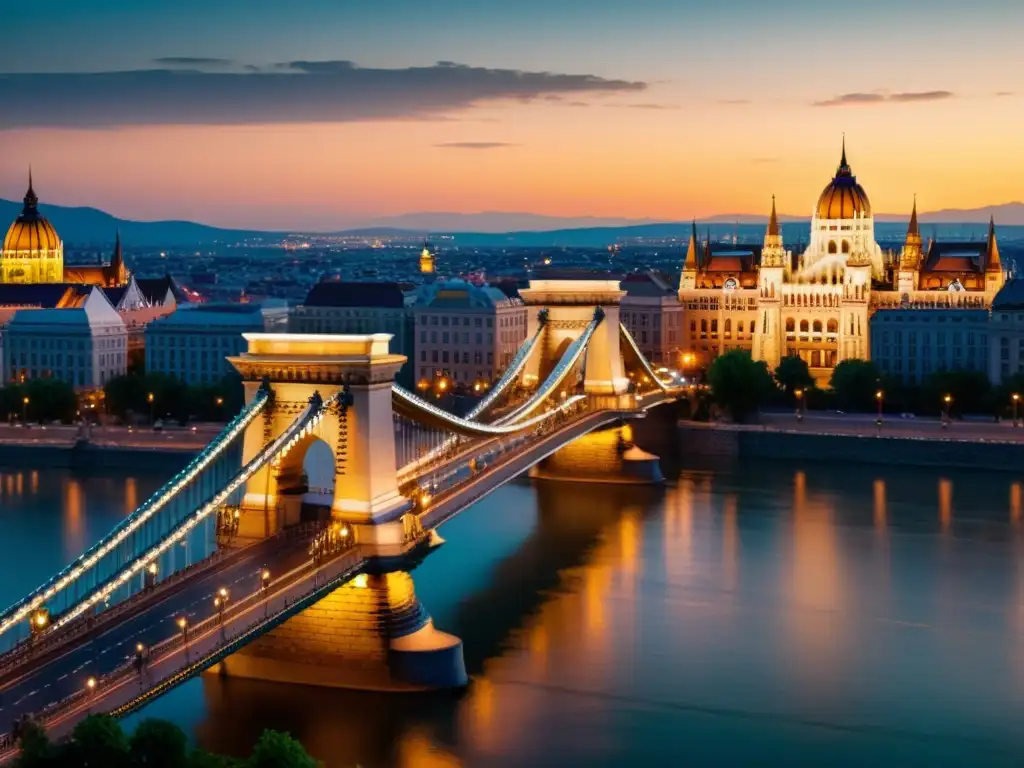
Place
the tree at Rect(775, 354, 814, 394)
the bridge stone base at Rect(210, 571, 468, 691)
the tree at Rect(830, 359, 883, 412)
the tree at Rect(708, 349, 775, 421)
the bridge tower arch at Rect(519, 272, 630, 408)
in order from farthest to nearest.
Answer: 1. the tree at Rect(775, 354, 814, 394)
2. the tree at Rect(830, 359, 883, 412)
3. the tree at Rect(708, 349, 775, 421)
4. the bridge tower arch at Rect(519, 272, 630, 408)
5. the bridge stone base at Rect(210, 571, 468, 691)

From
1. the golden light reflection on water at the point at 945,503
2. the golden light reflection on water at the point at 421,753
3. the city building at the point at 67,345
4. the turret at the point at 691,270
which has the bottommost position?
the golden light reflection on water at the point at 421,753

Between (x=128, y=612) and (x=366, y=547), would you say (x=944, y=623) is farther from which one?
(x=128, y=612)

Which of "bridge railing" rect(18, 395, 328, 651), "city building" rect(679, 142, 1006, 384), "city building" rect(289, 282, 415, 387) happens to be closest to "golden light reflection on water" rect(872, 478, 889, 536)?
"bridge railing" rect(18, 395, 328, 651)

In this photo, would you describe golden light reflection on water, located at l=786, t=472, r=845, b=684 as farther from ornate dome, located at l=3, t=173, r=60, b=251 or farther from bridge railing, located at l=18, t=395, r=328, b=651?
ornate dome, located at l=3, t=173, r=60, b=251

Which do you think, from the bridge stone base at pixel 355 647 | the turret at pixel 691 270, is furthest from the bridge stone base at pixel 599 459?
the turret at pixel 691 270

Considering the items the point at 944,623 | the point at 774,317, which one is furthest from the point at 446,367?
the point at 944,623

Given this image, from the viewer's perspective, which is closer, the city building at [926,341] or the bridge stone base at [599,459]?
the bridge stone base at [599,459]

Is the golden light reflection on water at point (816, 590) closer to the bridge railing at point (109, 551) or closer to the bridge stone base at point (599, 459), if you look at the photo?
the bridge stone base at point (599, 459)
